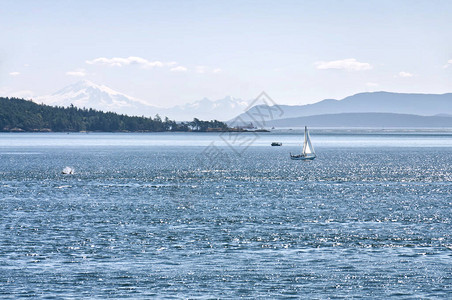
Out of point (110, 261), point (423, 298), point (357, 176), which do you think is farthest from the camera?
point (357, 176)

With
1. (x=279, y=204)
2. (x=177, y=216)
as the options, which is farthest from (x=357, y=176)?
(x=177, y=216)

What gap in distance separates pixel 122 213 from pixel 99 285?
32986mm

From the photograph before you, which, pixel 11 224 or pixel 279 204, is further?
pixel 279 204

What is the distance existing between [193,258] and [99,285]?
9334 millimetres


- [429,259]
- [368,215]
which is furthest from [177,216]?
[429,259]

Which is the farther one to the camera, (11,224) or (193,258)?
(11,224)

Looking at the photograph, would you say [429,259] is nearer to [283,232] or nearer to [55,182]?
[283,232]

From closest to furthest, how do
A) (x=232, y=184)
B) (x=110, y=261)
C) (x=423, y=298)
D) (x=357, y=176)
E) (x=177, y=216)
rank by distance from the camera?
(x=423, y=298) < (x=110, y=261) < (x=177, y=216) < (x=232, y=184) < (x=357, y=176)

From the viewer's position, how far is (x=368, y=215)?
71688 millimetres

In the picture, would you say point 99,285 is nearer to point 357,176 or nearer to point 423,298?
point 423,298

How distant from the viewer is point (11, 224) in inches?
2488

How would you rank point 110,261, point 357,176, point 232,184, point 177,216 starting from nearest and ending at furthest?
point 110,261 < point 177,216 < point 232,184 < point 357,176

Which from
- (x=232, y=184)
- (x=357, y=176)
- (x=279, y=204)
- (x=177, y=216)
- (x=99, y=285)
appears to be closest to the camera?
(x=99, y=285)

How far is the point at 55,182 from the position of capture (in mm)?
114875
